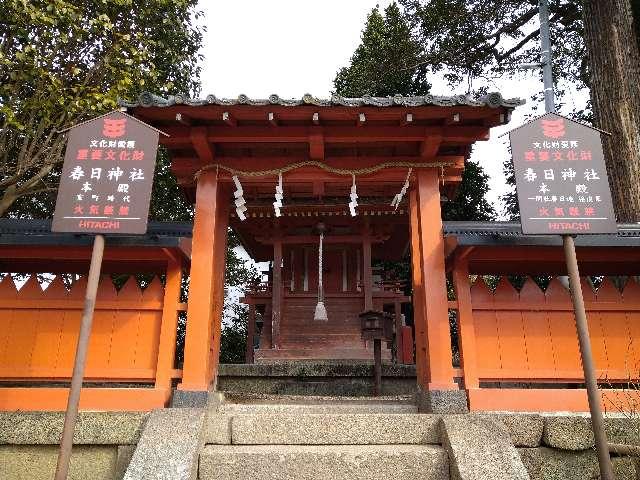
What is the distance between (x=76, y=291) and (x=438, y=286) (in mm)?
4287

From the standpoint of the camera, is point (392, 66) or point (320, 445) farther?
point (392, 66)

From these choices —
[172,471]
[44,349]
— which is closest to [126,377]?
[44,349]

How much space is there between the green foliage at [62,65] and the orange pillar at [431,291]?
623 centimetres

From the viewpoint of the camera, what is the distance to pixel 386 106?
5688 mm

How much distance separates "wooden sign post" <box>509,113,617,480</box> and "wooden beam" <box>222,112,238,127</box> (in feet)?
10.5

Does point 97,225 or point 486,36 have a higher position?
point 486,36

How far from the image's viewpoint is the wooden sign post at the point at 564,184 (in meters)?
4.35

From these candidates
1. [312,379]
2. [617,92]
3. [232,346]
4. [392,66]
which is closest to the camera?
[617,92]

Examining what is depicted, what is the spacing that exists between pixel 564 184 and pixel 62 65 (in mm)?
9402

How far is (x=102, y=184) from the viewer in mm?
4379

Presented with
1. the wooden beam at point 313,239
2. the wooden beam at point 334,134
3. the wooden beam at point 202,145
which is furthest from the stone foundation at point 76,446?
the wooden beam at point 313,239

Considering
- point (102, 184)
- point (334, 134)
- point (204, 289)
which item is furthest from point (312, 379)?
point (102, 184)

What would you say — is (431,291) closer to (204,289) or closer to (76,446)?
(204,289)

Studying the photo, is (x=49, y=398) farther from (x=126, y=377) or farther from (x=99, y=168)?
(x=99, y=168)
